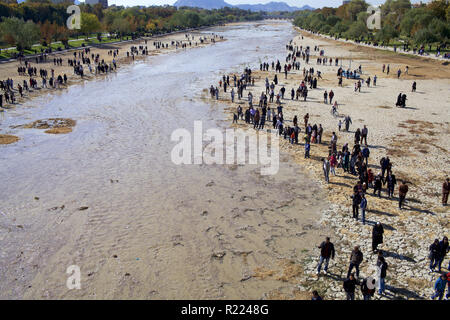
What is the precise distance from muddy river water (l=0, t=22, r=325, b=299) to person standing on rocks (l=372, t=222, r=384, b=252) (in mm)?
1900

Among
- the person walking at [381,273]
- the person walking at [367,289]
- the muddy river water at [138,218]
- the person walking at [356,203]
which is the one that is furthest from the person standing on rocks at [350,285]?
the person walking at [356,203]

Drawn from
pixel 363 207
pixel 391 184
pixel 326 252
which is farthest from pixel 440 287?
pixel 391 184

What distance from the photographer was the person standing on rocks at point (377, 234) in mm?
10922

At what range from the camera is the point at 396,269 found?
10.5 m

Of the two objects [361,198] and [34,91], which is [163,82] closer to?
[34,91]

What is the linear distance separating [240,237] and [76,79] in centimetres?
3902

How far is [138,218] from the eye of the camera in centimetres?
1412

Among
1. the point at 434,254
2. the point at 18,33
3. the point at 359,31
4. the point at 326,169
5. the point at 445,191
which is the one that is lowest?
the point at 434,254

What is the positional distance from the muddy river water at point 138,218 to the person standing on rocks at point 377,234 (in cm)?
190

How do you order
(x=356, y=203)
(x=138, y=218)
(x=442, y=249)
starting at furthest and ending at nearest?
(x=138, y=218), (x=356, y=203), (x=442, y=249)

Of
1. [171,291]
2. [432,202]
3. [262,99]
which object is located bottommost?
[171,291]

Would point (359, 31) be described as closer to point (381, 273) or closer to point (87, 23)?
point (87, 23)

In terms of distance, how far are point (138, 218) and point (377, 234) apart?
8.78 metres

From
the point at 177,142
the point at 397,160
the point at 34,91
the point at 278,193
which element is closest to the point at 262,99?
the point at 177,142
